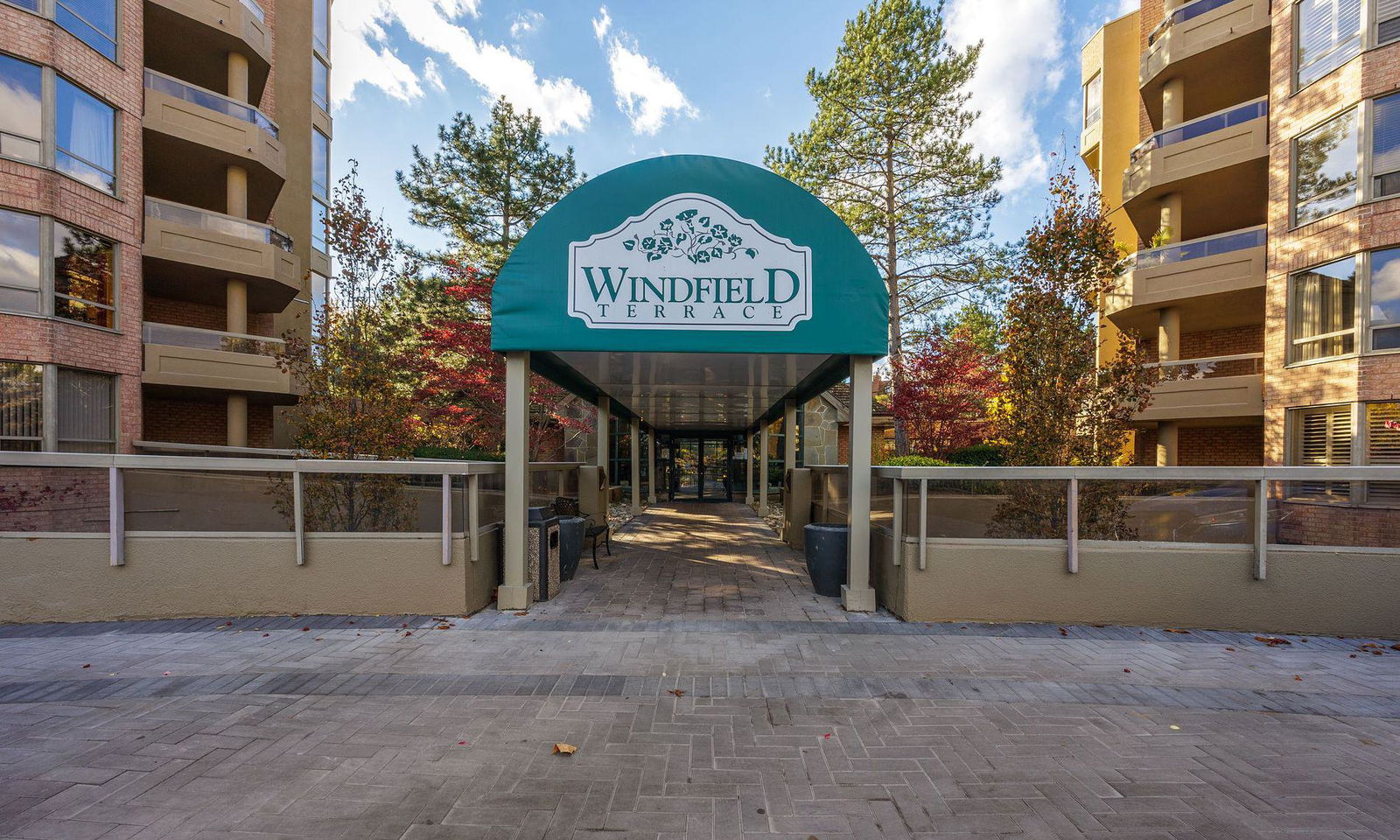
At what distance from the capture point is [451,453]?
51.8ft

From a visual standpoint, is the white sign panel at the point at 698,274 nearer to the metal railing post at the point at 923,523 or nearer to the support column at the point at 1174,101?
the metal railing post at the point at 923,523

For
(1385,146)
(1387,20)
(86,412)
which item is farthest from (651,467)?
(1387,20)

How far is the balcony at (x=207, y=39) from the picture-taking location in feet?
42.7

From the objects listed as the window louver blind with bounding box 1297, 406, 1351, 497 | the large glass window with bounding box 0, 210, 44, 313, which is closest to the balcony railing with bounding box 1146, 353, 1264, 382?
the window louver blind with bounding box 1297, 406, 1351, 497

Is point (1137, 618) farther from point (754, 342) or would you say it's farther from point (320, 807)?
point (320, 807)

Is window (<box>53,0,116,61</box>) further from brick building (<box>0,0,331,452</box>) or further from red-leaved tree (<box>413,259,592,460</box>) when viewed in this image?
red-leaved tree (<box>413,259,592,460</box>)

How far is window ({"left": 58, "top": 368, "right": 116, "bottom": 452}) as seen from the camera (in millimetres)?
10578

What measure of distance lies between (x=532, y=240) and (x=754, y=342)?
2.67m

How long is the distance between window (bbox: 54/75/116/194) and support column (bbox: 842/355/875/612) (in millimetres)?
14989

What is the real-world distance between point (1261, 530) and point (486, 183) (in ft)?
71.4

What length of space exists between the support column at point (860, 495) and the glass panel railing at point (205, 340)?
39.6 ft

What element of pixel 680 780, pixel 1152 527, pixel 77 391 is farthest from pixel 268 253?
pixel 1152 527

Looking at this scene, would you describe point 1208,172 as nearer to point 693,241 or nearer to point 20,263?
point 693,241

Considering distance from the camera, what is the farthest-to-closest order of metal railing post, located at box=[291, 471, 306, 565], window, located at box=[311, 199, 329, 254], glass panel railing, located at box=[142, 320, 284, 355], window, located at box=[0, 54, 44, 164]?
window, located at box=[311, 199, 329, 254] → glass panel railing, located at box=[142, 320, 284, 355] → window, located at box=[0, 54, 44, 164] → metal railing post, located at box=[291, 471, 306, 565]
